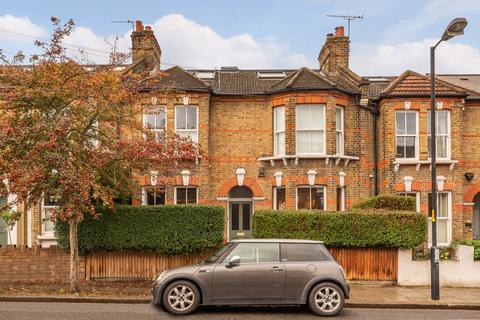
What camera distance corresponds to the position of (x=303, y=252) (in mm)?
10297

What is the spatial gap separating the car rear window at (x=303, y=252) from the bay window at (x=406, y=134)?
10.1 meters

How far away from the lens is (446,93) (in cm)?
1911

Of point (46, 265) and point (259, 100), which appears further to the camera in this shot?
point (259, 100)

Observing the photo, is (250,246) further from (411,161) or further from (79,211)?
(411,161)

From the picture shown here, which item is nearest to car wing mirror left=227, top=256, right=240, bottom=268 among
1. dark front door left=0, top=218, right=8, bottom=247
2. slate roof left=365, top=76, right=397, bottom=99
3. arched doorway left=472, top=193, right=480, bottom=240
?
slate roof left=365, top=76, right=397, bottom=99

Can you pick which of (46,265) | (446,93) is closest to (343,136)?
(446,93)

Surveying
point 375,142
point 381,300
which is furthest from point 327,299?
point 375,142

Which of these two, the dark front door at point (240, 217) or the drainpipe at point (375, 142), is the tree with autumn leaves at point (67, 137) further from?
the drainpipe at point (375, 142)

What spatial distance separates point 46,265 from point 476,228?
16.6m

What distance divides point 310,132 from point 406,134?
3848 mm

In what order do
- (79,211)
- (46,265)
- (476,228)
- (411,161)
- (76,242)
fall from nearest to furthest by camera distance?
(79,211)
(76,242)
(46,265)
(411,161)
(476,228)

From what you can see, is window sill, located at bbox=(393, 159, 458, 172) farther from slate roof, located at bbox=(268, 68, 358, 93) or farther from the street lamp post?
the street lamp post

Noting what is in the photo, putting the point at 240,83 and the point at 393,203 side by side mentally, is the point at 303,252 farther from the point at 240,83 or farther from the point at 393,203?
the point at 240,83

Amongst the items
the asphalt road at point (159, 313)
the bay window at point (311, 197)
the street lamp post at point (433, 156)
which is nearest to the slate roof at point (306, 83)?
the bay window at point (311, 197)
